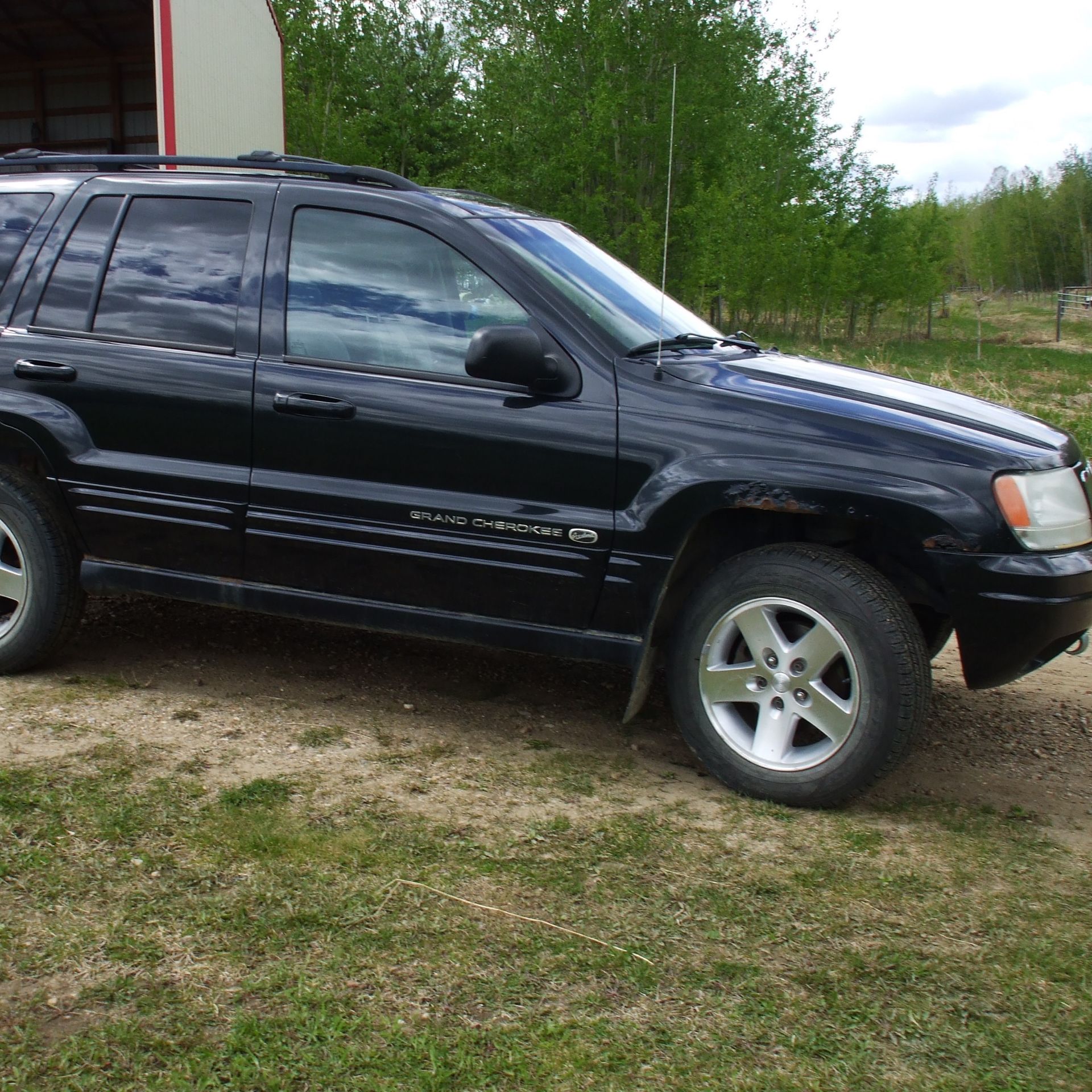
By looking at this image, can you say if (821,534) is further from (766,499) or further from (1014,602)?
(1014,602)

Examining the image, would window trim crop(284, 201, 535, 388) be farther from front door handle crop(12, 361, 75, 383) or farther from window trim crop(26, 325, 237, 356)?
front door handle crop(12, 361, 75, 383)

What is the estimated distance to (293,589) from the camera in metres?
4.15

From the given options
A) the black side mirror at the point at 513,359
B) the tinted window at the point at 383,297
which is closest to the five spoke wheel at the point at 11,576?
the tinted window at the point at 383,297

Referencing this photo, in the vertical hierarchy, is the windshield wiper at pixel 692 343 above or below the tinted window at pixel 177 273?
below

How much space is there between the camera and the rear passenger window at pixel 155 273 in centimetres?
419

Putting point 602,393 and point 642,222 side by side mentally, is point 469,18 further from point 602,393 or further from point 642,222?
point 602,393

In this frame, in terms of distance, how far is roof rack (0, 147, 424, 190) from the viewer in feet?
13.7

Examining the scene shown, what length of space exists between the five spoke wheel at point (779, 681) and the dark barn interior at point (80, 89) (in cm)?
1999

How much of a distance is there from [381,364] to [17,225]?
1.63 metres

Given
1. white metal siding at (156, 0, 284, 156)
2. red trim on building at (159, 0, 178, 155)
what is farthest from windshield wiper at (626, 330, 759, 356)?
red trim on building at (159, 0, 178, 155)

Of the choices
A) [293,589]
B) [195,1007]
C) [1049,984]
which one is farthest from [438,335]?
[1049,984]

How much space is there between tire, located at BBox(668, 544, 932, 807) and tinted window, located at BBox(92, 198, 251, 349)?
192 centimetres

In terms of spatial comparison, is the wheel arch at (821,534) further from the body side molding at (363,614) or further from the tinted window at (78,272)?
the tinted window at (78,272)

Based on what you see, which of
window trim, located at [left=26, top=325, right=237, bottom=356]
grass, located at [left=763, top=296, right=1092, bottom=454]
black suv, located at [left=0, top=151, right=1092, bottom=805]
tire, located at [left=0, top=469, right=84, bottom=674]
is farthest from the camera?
grass, located at [left=763, top=296, right=1092, bottom=454]
